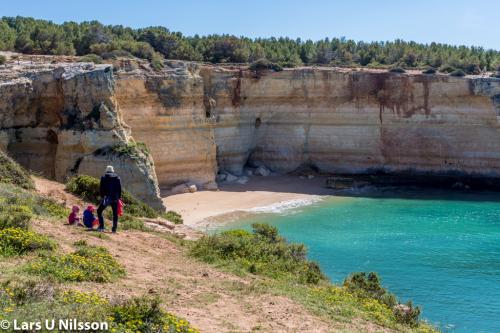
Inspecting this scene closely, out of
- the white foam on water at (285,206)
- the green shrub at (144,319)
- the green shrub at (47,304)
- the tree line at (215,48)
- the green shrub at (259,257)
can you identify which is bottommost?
the white foam on water at (285,206)

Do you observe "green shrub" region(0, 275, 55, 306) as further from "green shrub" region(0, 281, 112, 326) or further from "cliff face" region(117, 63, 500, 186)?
"cliff face" region(117, 63, 500, 186)

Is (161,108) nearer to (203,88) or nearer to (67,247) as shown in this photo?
(203,88)

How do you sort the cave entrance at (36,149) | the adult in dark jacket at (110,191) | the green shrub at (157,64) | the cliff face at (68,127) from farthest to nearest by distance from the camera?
the green shrub at (157,64) < the cave entrance at (36,149) < the cliff face at (68,127) < the adult in dark jacket at (110,191)

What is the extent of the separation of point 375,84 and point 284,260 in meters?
26.6

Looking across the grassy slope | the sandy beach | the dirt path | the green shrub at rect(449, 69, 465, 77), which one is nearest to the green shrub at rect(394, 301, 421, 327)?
the grassy slope

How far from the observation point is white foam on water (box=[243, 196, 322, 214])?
3064 cm

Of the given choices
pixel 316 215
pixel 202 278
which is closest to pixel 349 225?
Answer: pixel 316 215

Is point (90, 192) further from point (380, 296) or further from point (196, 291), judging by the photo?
point (380, 296)

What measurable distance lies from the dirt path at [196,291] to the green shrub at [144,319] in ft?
2.26

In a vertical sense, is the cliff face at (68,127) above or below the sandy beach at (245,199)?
above

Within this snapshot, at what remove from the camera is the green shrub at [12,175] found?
17297mm

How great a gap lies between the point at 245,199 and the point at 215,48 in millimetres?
15795

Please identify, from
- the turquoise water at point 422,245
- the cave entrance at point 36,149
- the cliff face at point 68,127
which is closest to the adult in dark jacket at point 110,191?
the turquoise water at point 422,245

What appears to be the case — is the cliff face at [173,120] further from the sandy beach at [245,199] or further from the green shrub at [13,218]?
the green shrub at [13,218]
